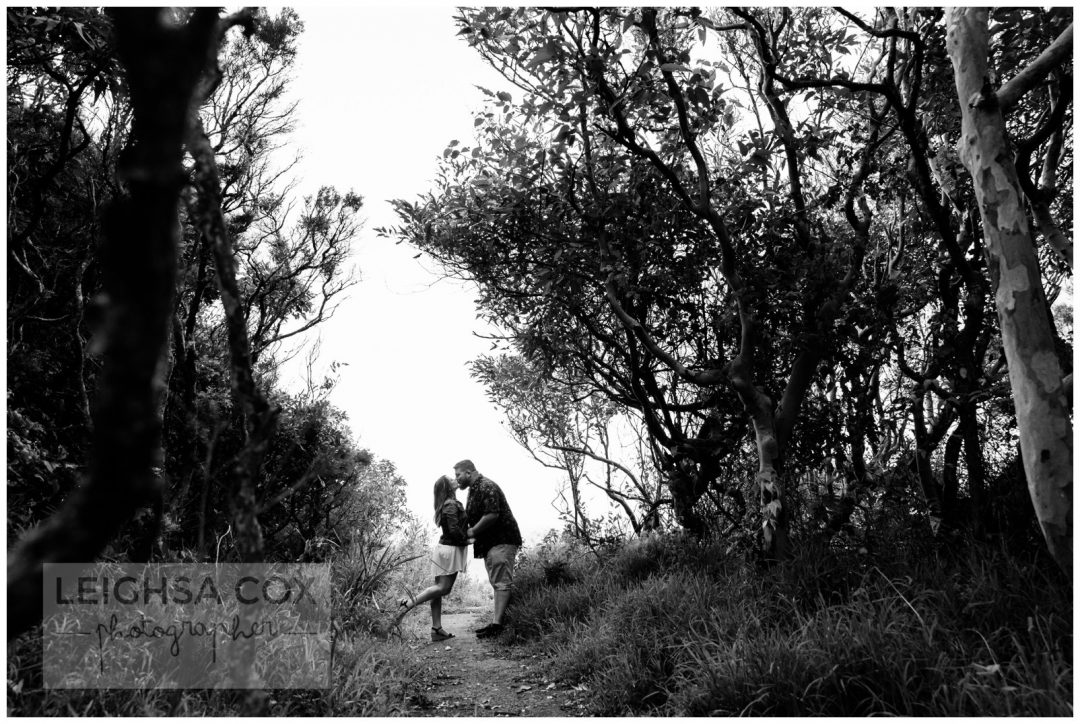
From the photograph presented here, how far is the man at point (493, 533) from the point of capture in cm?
760

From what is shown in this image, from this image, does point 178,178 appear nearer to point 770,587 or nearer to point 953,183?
point 770,587

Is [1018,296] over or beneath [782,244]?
beneath

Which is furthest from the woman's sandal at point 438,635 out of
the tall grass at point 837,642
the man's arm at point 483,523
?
the tall grass at point 837,642

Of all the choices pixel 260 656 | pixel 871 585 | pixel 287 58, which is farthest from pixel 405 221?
pixel 871 585

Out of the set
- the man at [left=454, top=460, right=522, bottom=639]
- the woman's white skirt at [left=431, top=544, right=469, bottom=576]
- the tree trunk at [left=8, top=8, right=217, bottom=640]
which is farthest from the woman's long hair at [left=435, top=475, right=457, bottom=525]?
the tree trunk at [left=8, top=8, right=217, bottom=640]

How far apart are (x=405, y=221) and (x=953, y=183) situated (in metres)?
5.55

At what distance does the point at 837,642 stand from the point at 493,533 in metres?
4.75

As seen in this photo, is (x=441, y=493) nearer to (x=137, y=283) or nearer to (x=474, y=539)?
(x=474, y=539)

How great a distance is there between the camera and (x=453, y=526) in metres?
7.63

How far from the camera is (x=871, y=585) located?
4434mm

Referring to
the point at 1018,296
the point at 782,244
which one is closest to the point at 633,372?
the point at 782,244

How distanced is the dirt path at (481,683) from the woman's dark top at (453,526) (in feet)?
3.43

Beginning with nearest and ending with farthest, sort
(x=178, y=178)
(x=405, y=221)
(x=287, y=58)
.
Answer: (x=178, y=178) → (x=405, y=221) → (x=287, y=58)

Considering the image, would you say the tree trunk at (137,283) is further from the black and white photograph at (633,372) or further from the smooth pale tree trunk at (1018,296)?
the smooth pale tree trunk at (1018,296)
